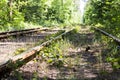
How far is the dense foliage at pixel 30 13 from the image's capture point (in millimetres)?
22423

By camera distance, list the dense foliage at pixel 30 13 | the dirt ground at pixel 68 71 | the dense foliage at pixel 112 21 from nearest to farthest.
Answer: the dirt ground at pixel 68 71
the dense foliage at pixel 112 21
the dense foliage at pixel 30 13

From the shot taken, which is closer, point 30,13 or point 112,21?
point 112,21

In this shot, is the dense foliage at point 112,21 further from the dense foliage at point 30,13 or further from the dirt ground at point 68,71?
the dense foliage at point 30,13

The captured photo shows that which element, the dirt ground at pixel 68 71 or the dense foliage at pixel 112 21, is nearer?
the dirt ground at pixel 68 71

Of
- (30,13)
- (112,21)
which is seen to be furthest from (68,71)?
(30,13)

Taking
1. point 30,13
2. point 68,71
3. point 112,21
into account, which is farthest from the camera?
point 30,13

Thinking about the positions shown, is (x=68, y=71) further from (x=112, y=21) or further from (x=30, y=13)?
(x=30, y=13)

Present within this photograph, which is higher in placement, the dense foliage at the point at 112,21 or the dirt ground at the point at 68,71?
the dirt ground at the point at 68,71

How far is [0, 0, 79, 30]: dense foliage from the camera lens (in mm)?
22423

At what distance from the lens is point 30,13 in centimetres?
4572

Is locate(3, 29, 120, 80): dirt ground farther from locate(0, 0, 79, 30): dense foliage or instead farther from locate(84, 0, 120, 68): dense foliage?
locate(0, 0, 79, 30): dense foliage

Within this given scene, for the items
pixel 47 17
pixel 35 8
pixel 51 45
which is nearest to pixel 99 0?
pixel 35 8

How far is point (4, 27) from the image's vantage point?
21.2 metres

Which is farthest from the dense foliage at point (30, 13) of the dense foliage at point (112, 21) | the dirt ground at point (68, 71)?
the dirt ground at point (68, 71)
